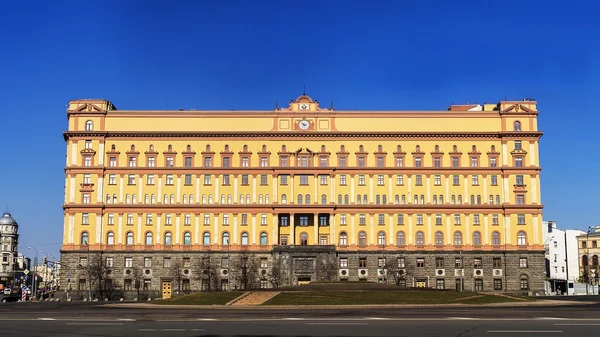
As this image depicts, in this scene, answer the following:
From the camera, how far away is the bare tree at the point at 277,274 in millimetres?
117125

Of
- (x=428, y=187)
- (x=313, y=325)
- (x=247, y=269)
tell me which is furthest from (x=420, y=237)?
(x=313, y=325)

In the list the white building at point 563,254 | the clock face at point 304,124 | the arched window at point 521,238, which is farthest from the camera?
the white building at point 563,254

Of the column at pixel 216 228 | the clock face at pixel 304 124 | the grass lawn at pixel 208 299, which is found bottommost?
the grass lawn at pixel 208 299

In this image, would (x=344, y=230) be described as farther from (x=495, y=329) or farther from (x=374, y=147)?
(x=495, y=329)

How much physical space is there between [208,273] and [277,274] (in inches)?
443

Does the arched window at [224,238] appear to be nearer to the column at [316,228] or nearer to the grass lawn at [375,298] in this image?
the column at [316,228]

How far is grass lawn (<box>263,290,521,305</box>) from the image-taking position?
65375 mm

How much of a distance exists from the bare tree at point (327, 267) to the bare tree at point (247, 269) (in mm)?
10393

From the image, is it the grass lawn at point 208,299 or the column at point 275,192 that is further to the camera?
the column at point 275,192

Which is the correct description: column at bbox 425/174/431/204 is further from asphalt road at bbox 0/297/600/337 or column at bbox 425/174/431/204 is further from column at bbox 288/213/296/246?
asphalt road at bbox 0/297/600/337

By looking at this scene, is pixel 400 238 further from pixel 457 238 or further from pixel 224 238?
pixel 224 238

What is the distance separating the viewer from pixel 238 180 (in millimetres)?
122750

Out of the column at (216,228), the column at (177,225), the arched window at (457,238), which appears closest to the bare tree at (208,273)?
the column at (216,228)

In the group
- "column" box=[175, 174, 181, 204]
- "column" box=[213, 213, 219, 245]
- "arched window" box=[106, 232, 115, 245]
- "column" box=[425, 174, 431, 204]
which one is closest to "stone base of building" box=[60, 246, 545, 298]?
"arched window" box=[106, 232, 115, 245]
